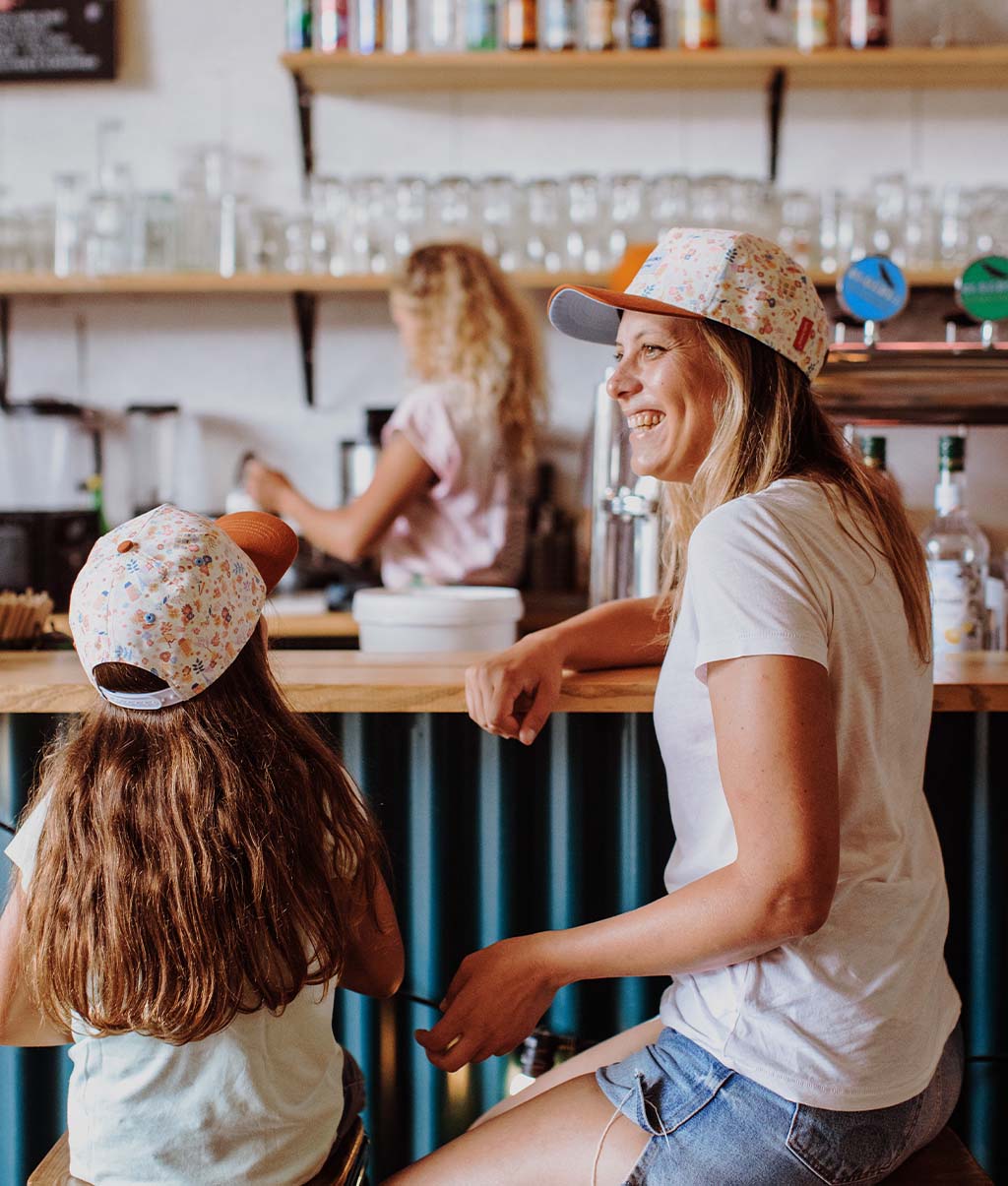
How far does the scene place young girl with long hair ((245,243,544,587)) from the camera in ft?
9.40

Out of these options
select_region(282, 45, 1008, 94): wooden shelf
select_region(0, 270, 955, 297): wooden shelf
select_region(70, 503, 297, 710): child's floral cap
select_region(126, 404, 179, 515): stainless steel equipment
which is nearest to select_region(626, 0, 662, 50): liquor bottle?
select_region(282, 45, 1008, 94): wooden shelf

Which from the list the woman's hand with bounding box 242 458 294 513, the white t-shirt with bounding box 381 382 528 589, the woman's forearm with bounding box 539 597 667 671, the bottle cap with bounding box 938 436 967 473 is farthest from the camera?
the woman's hand with bounding box 242 458 294 513

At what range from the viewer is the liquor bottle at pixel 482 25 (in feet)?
11.3

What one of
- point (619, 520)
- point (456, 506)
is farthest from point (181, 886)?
point (456, 506)

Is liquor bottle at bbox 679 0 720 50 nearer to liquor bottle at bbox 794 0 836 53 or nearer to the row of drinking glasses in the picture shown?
liquor bottle at bbox 794 0 836 53

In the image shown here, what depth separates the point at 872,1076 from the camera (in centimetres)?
112

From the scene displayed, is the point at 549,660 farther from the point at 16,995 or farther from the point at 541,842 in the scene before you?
the point at 16,995

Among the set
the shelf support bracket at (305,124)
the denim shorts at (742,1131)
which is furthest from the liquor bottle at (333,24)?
the denim shorts at (742,1131)

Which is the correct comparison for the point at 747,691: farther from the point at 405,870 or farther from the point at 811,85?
the point at 811,85

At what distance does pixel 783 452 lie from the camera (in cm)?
122

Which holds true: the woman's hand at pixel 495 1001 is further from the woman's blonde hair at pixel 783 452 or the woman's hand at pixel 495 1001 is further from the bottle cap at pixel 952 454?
the bottle cap at pixel 952 454

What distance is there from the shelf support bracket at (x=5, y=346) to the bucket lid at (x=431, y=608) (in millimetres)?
2473

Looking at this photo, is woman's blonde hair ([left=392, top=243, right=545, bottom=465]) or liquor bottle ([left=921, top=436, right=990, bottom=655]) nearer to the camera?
liquor bottle ([left=921, top=436, right=990, bottom=655])

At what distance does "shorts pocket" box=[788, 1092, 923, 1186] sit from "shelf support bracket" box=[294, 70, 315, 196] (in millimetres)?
3174
